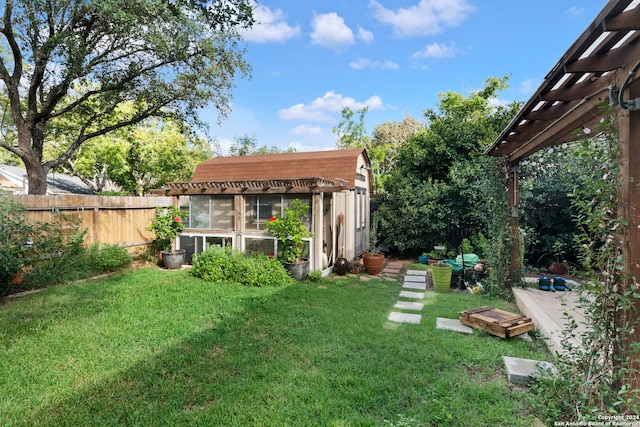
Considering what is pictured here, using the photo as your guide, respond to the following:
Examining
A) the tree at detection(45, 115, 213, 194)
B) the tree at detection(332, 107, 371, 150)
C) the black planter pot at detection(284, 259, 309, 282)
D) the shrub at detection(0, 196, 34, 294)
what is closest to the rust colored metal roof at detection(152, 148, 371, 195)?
the black planter pot at detection(284, 259, 309, 282)

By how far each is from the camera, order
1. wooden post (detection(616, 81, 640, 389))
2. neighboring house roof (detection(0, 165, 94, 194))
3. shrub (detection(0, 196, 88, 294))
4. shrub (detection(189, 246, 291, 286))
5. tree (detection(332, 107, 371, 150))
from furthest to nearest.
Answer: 1. tree (detection(332, 107, 371, 150))
2. neighboring house roof (detection(0, 165, 94, 194))
3. shrub (detection(189, 246, 291, 286))
4. shrub (detection(0, 196, 88, 294))
5. wooden post (detection(616, 81, 640, 389))

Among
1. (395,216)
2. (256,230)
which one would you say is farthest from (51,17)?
(395,216)

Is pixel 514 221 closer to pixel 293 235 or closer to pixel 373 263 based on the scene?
pixel 373 263

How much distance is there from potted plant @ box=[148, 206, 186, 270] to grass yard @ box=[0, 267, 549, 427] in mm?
2751

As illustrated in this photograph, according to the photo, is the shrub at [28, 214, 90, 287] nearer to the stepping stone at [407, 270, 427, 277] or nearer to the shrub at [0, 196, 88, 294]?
the shrub at [0, 196, 88, 294]

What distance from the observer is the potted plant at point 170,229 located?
819cm

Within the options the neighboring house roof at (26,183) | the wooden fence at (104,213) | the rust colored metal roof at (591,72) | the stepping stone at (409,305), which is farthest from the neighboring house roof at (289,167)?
the neighboring house roof at (26,183)

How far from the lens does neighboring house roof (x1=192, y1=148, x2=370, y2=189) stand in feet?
29.2

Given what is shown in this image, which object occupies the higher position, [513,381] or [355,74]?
[355,74]

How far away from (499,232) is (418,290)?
6.45ft

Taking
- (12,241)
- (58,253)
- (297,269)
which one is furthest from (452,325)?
(58,253)

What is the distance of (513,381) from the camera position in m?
2.88

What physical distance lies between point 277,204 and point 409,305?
3.98 m

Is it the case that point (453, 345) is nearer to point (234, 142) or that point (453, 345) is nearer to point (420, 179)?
point (420, 179)
